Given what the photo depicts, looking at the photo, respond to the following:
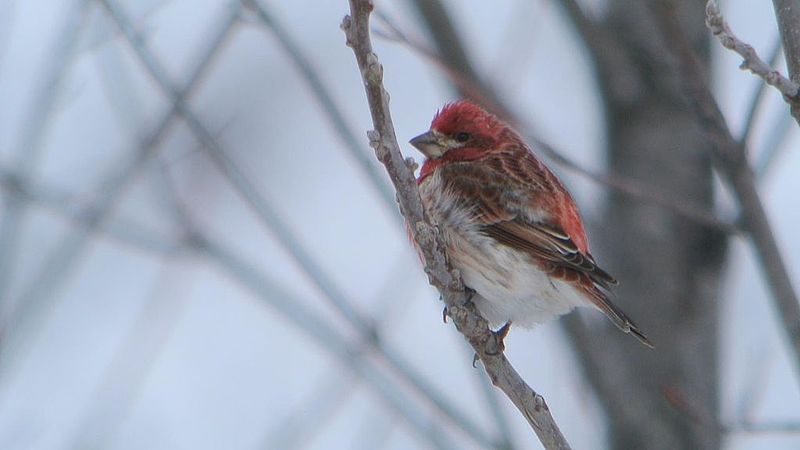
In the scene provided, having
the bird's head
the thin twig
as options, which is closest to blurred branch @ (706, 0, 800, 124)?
the thin twig

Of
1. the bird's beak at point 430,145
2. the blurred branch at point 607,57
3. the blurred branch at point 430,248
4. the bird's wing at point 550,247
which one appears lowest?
the blurred branch at point 430,248

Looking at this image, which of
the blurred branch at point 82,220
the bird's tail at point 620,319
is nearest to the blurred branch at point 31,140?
the blurred branch at point 82,220

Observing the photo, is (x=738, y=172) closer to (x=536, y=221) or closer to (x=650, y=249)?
(x=536, y=221)

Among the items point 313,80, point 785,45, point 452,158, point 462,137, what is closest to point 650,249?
point 462,137

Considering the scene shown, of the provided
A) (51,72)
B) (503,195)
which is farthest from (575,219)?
(51,72)

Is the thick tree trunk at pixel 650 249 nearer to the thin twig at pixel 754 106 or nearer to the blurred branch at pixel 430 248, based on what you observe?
the thin twig at pixel 754 106

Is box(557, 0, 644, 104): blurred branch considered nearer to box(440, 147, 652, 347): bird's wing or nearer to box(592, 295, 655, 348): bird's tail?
box(440, 147, 652, 347): bird's wing
